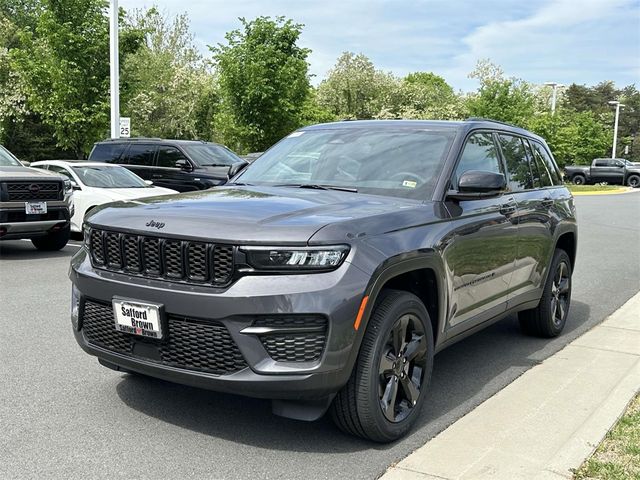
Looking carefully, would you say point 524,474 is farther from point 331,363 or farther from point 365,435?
point 331,363

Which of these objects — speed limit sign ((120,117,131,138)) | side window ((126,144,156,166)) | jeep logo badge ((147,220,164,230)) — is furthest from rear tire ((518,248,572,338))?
speed limit sign ((120,117,131,138))

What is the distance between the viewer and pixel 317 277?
339 cm

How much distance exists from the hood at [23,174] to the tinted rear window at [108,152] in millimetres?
6174

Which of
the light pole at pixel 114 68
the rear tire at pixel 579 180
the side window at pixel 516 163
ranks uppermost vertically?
the light pole at pixel 114 68

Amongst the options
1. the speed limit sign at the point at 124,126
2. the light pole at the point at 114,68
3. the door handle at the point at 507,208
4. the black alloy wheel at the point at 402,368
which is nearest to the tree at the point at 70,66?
the light pole at the point at 114,68

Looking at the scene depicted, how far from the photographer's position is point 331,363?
3.39m

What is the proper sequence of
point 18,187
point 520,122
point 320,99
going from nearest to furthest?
1. point 18,187
2. point 520,122
3. point 320,99

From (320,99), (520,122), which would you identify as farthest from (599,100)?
(520,122)

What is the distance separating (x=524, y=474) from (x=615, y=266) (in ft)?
28.3

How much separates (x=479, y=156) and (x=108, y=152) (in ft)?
43.4

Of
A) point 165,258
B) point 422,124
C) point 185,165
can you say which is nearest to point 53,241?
point 185,165

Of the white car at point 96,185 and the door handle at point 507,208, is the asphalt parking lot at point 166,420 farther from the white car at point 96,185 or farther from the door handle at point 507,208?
the white car at point 96,185

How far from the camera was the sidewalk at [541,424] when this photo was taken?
137 inches

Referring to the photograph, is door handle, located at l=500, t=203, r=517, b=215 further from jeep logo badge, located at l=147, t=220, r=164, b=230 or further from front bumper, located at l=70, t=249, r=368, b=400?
jeep logo badge, located at l=147, t=220, r=164, b=230
